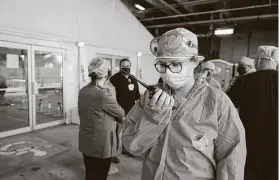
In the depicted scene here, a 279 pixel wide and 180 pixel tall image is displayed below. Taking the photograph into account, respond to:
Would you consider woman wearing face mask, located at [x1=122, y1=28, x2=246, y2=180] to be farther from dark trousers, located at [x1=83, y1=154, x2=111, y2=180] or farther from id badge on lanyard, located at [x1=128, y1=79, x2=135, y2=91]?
id badge on lanyard, located at [x1=128, y1=79, x2=135, y2=91]

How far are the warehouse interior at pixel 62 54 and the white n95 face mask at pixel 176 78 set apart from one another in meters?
2.06

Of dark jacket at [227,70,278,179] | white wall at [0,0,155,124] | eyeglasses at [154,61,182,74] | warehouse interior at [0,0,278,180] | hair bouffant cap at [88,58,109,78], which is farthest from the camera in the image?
white wall at [0,0,155,124]

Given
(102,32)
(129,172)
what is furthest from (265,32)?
(129,172)

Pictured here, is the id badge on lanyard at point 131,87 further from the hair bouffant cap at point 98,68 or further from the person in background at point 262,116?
the person in background at point 262,116

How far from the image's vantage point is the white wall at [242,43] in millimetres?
7430

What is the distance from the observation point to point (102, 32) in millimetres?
5719

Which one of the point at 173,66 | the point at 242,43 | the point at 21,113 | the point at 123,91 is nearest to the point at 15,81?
the point at 21,113

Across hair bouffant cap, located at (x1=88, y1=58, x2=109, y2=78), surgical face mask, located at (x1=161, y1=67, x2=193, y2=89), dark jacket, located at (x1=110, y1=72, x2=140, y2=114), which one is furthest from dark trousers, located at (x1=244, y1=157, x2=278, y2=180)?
dark jacket, located at (x1=110, y1=72, x2=140, y2=114)

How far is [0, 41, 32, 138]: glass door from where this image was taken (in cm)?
407

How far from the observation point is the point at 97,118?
194 cm

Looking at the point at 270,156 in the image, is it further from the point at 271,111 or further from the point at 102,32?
the point at 102,32

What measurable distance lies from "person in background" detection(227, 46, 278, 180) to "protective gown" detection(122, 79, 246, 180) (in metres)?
1.15

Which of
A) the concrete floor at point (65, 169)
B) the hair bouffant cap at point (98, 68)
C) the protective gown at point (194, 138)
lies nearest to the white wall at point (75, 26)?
the concrete floor at point (65, 169)

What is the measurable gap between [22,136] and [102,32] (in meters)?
3.25
